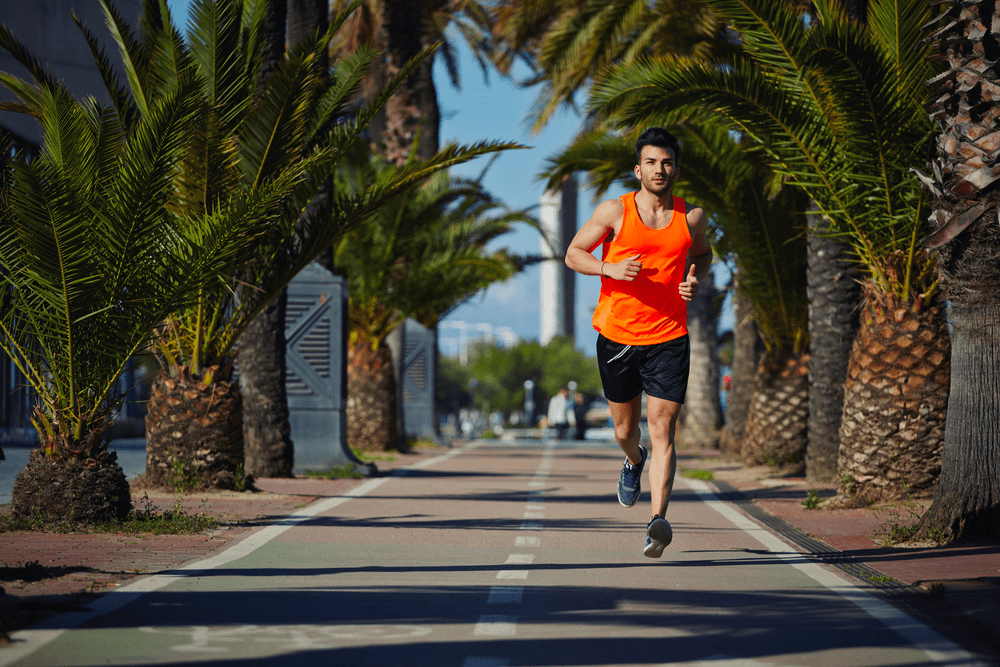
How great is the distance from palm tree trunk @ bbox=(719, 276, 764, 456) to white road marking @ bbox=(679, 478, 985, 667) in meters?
10.2

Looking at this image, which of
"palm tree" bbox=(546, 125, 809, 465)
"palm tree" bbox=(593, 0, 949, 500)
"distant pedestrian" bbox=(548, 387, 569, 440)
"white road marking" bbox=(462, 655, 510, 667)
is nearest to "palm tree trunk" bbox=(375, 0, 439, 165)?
"palm tree" bbox=(546, 125, 809, 465)

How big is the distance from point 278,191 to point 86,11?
432 inches

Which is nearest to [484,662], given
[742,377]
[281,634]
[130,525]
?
[281,634]

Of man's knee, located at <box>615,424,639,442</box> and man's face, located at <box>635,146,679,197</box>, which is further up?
man's face, located at <box>635,146,679,197</box>

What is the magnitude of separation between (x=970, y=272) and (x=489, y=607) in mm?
4365

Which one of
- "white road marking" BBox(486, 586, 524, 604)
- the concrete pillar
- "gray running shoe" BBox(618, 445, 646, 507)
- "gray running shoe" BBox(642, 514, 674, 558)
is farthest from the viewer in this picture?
the concrete pillar

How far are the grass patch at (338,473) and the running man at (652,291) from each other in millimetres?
7428

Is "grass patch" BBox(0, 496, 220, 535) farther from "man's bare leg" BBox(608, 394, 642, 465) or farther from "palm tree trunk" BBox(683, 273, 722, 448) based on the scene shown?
"palm tree trunk" BBox(683, 273, 722, 448)

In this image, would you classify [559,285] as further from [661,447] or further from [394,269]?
[661,447]

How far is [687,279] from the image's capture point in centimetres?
640

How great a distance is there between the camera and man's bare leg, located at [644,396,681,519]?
21.6 ft

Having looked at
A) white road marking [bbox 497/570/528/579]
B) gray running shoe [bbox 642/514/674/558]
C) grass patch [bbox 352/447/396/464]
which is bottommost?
grass patch [bbox 352/447/396/464]

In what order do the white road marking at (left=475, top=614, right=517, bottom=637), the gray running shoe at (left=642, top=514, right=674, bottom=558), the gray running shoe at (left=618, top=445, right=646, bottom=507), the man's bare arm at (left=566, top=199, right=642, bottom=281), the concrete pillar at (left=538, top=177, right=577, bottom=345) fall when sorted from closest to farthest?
the white road marking at (left=475, top=614, right=517, bottom=637), the gray running shoe at (left=642, top=514, right=674, bottom=558), the man's bare arm at (left=566, top=199, right=642, bottom=281), the gray running shoe at (left=618, top=445, right=646, bottom=507), the concrete pillar at (left=538, top=177, right=577, bottom=345)

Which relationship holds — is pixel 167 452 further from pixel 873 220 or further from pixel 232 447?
pixel 873 220
